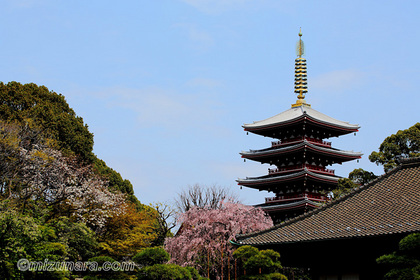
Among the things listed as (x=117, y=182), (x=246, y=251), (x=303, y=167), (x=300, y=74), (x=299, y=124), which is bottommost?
(x=246, y=251)

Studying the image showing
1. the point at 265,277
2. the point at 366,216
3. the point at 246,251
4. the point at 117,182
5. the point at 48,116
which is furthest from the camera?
the point at 117,182

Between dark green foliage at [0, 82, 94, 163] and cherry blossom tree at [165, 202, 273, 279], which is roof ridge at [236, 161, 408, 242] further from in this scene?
dark green foliage at [0, 82, 94, 163]

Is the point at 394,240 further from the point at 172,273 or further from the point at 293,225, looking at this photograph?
the point at 172,273

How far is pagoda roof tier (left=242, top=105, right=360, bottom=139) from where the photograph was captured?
49031 mm

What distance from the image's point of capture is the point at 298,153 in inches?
1933

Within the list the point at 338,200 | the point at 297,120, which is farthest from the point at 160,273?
the point at 297,120

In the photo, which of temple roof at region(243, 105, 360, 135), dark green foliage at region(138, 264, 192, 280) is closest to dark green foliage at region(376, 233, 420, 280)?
dark green foliage at region(138, 264, 192, 280)

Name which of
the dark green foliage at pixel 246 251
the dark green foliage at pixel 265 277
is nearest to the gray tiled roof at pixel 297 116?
the dark green foliage at pixel 246 251

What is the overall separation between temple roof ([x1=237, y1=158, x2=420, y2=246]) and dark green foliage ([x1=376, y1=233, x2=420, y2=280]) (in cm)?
92

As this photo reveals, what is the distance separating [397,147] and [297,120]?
12.6 meters

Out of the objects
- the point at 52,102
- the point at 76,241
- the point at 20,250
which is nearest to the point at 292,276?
the point at 76,241

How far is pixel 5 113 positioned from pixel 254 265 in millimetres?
27038

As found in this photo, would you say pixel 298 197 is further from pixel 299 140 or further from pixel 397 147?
pixel 397 147

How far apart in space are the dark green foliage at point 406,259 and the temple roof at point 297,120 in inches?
1179
